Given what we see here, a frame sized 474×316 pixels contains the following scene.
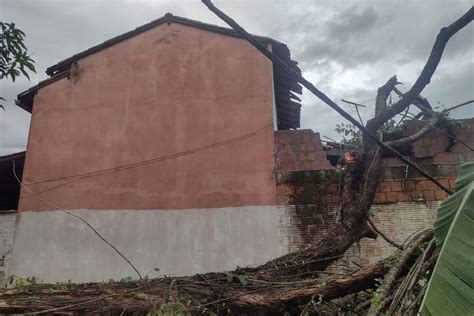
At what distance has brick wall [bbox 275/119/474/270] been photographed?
6680 millimetres

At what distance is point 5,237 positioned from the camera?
811 centimetres

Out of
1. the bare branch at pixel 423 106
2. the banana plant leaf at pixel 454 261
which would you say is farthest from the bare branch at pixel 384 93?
the banana plant leaf at pixel 454 261

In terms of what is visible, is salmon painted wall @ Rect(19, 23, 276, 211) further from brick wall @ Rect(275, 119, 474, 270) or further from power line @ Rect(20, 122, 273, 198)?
brick wall @ Rect(275, 119, 474, 270)

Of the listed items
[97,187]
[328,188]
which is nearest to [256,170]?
[328,188]

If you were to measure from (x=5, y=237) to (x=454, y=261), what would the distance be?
8.50m

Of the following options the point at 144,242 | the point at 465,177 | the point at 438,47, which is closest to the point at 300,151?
the point at 144,242

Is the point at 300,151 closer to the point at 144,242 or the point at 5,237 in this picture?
the point at 144,242

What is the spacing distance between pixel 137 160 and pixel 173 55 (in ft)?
8.11

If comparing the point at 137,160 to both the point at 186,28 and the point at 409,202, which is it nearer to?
the point at 186,28

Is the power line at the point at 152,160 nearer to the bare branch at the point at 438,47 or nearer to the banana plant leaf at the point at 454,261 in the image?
the bare branch at the point at 438,47

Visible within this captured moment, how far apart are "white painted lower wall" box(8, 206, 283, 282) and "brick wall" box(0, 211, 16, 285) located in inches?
4.8

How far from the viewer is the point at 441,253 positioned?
1.93 m

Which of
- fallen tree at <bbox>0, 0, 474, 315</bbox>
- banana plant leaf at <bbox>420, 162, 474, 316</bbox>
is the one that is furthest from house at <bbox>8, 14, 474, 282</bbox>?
banana plant leaf at <bbox>420, 162, 474, 316</bbox>

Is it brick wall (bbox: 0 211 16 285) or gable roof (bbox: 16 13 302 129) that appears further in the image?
gable roof (bbox: 16 13 302 129)
